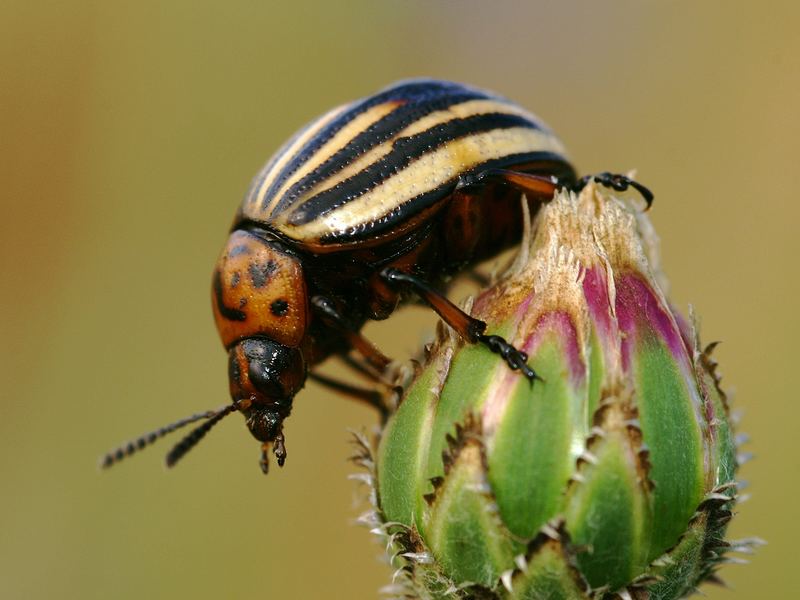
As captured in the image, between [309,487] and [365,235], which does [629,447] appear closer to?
[365,235]

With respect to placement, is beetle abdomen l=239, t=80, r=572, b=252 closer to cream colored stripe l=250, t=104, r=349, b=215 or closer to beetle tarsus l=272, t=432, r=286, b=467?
cream colored stripe l=250, t=104, r=349, b=215

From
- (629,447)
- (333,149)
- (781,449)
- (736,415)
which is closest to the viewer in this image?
(629,447)

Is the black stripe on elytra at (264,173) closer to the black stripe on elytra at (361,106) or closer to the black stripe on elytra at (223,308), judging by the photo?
the black stripe on elytra at (361,106)

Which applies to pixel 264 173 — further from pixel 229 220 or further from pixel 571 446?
pixel 229 220

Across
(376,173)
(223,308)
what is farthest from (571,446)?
(223,308)

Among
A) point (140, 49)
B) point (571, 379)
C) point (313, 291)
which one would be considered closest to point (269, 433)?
point (313, 291)

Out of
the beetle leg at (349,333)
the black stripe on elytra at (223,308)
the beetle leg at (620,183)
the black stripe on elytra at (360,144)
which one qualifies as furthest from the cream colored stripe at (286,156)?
the beetle leg at (620,183)

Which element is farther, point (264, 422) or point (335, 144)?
point (264, 422)
